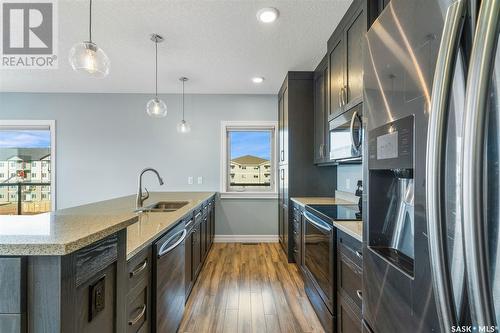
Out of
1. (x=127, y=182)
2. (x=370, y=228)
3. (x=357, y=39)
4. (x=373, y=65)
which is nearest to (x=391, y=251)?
(x=370, y=228)

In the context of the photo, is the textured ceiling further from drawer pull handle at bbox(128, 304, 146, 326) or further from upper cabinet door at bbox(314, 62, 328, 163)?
drawer pull handle at bbox(128, 304, 146, 326)

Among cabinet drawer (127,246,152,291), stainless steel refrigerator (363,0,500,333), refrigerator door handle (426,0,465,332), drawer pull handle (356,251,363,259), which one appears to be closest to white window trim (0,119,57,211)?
cabinet drawer (127,246,152,291)

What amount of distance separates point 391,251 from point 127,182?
174 inches

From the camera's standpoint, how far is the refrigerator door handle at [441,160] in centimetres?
54

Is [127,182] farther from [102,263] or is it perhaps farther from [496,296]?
[496,296]

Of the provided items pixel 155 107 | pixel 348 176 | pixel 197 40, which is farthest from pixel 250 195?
pixel 197 40

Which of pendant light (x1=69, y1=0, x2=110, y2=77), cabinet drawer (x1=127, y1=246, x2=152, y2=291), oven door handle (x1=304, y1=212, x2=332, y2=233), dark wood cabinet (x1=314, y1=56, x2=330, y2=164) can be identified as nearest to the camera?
cabinet drawer (x1=127, y1=246, x2=152, y2=291)

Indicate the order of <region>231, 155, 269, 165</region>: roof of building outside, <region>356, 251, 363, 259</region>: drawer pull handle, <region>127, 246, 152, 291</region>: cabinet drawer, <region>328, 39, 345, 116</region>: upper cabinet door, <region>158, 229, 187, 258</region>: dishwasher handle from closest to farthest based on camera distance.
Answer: <region>127, 246, 152, 291</region>: cabinet drawer < <region>356, 251, 363, 259</region>: drawer pull handle < <region>158, 229, 187, 258</region>: dishwasher handle < <region>328, 39, 345, 116</region>: upper cabinet door < <region>231, 155, 269, 165</region>: roof of building outside

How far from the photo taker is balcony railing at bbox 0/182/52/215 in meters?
4.39

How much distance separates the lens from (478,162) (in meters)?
0.46

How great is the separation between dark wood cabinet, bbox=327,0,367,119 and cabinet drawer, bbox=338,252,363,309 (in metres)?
1.09

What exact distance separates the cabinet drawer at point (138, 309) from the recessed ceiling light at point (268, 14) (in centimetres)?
218

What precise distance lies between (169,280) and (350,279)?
111cm

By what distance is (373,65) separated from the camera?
3.27 feet
